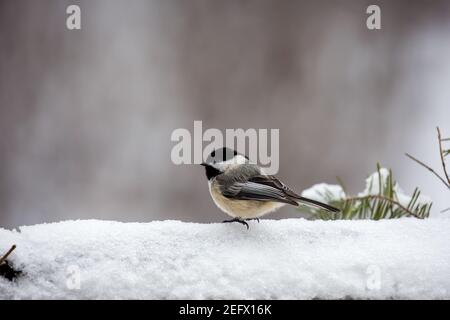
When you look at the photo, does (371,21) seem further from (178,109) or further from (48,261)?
(48,261)

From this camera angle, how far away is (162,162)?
10.5 ft

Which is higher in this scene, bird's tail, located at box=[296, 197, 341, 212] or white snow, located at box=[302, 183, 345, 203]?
bird's tail, located at box=[296, 197, 341, 212]

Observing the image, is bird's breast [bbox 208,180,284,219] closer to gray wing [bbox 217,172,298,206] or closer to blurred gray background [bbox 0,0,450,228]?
gray wing [bbox 217,172,298,206]

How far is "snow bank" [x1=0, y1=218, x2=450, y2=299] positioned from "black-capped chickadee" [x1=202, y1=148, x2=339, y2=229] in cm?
30

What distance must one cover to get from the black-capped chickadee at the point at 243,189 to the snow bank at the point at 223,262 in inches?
12.0

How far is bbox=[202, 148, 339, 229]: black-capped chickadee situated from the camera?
4.04 feet

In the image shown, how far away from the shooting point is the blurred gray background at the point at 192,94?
3.03 meters

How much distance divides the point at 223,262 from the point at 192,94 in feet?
8.23

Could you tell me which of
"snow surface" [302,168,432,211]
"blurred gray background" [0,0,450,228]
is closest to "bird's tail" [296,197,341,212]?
"snow surface" [302,168,432,211]

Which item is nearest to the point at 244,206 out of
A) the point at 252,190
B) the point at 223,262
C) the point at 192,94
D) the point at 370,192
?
the point at 252,190

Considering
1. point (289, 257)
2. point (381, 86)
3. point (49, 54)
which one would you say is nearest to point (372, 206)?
point (289, 257)

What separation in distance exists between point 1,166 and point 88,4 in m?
1.28

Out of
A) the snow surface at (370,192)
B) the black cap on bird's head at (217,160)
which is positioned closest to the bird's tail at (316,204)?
the snow surface at (370,192)

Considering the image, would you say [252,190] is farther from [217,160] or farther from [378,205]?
[378,205]
